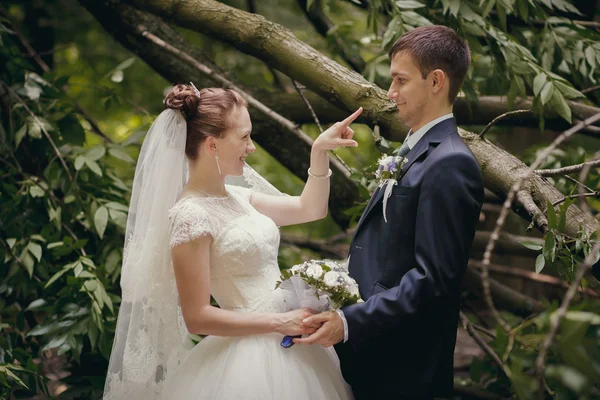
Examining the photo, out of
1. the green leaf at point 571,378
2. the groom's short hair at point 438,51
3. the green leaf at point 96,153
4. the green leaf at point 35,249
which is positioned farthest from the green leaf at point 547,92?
the green leaf at point 35,249

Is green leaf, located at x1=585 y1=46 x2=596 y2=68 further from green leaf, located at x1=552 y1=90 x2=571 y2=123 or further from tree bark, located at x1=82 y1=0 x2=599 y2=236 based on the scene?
tree bark, located at x1=82 y1=0 x2=599 y2=236

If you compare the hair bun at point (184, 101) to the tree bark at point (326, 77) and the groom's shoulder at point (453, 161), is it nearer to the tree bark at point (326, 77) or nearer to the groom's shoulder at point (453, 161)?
the tree bark at point (326, 77)

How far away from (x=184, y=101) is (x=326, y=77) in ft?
2.86

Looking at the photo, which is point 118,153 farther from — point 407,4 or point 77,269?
point 407,4

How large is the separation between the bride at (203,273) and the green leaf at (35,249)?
0.97m

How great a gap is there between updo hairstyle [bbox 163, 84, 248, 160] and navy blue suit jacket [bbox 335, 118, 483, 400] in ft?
2.40

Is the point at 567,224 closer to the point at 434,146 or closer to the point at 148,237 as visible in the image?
the point at 434,146

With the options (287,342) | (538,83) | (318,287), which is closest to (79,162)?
(287,342)

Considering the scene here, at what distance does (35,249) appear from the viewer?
340 centimetres

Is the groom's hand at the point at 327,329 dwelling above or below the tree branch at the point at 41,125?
above

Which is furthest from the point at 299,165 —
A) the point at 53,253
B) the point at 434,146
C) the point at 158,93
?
the point at 158,93

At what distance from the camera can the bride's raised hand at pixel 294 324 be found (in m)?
2.34

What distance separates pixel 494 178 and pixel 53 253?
95.2 inches

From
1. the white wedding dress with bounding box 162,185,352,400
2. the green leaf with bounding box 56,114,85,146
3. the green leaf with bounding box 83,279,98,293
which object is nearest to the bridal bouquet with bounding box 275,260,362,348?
the white wedding dress with bounding box 162,185,352,400
